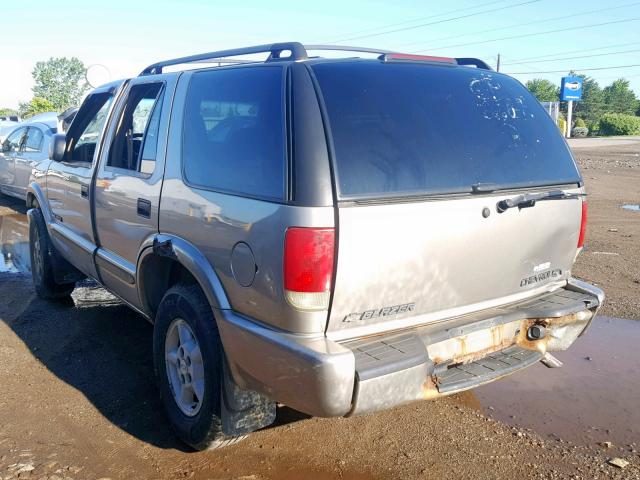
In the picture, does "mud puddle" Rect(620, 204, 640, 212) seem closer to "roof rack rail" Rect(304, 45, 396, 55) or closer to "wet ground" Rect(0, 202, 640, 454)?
"wet ground" Rect(0, 202, 640, 454)

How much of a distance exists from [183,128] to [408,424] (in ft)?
7.18

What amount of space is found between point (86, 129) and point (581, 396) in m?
4.26

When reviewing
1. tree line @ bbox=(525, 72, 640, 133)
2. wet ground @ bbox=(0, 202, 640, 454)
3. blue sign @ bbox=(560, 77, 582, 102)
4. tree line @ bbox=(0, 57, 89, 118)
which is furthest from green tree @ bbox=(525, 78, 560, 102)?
wet ground @ bbox=(0, 202, 640, 454)

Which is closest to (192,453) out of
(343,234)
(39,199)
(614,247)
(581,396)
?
(343,234)

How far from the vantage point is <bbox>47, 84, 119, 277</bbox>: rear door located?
4.80 m

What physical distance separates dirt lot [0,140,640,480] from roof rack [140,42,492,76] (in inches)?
83.1

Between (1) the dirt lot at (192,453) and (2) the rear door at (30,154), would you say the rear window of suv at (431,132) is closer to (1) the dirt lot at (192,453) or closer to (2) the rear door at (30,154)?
(1) the dirt lot at (192,453)

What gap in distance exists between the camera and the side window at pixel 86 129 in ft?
16.7

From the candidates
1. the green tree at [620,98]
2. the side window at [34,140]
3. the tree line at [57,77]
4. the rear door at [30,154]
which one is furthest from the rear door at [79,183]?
the green tree at [620,98]

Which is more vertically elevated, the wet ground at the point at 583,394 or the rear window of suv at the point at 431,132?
the rear window of suv at the point at 431,132

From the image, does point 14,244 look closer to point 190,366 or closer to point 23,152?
point 23,152

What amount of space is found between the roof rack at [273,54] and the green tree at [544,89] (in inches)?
3555

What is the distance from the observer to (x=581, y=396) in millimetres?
4172

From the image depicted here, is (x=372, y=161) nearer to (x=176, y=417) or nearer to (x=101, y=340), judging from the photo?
(x=176, y=417)
